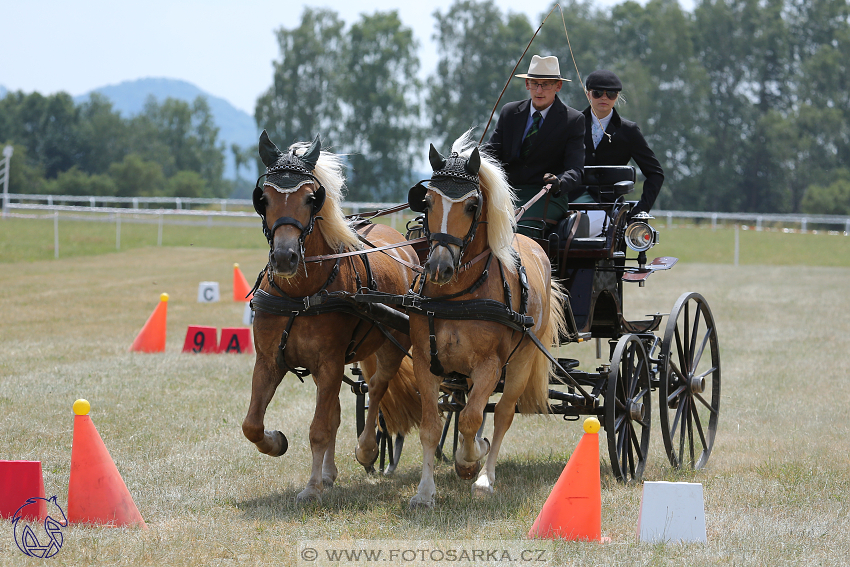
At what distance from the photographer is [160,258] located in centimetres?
2520

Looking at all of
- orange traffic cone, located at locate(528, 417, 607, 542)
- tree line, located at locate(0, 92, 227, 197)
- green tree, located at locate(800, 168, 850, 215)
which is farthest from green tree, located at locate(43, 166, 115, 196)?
orange traffic cone, located at locate(528, 417, 607, 542)

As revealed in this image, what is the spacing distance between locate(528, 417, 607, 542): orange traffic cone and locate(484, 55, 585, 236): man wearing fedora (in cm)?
237

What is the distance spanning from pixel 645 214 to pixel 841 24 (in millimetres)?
59904

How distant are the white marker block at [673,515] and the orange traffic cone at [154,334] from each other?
27.0ft

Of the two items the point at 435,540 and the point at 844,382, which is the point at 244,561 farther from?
the point at 844,382

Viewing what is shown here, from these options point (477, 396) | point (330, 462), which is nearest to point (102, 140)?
point (330, 462)

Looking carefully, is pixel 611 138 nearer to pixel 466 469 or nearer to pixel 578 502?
pixel 466 469

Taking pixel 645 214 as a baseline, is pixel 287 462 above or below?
below

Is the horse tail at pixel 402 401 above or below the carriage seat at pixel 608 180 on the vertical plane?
below

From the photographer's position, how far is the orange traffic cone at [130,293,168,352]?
449 inches

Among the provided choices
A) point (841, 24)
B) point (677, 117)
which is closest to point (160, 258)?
point (677, 117)

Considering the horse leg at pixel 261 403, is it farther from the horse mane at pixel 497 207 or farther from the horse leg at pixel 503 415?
the horse mane at pixel 497 207

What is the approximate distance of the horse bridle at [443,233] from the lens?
16.3 feet

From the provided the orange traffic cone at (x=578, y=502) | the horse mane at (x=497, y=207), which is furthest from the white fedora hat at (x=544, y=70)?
the orange traffic cone at (x=578, y=502)
